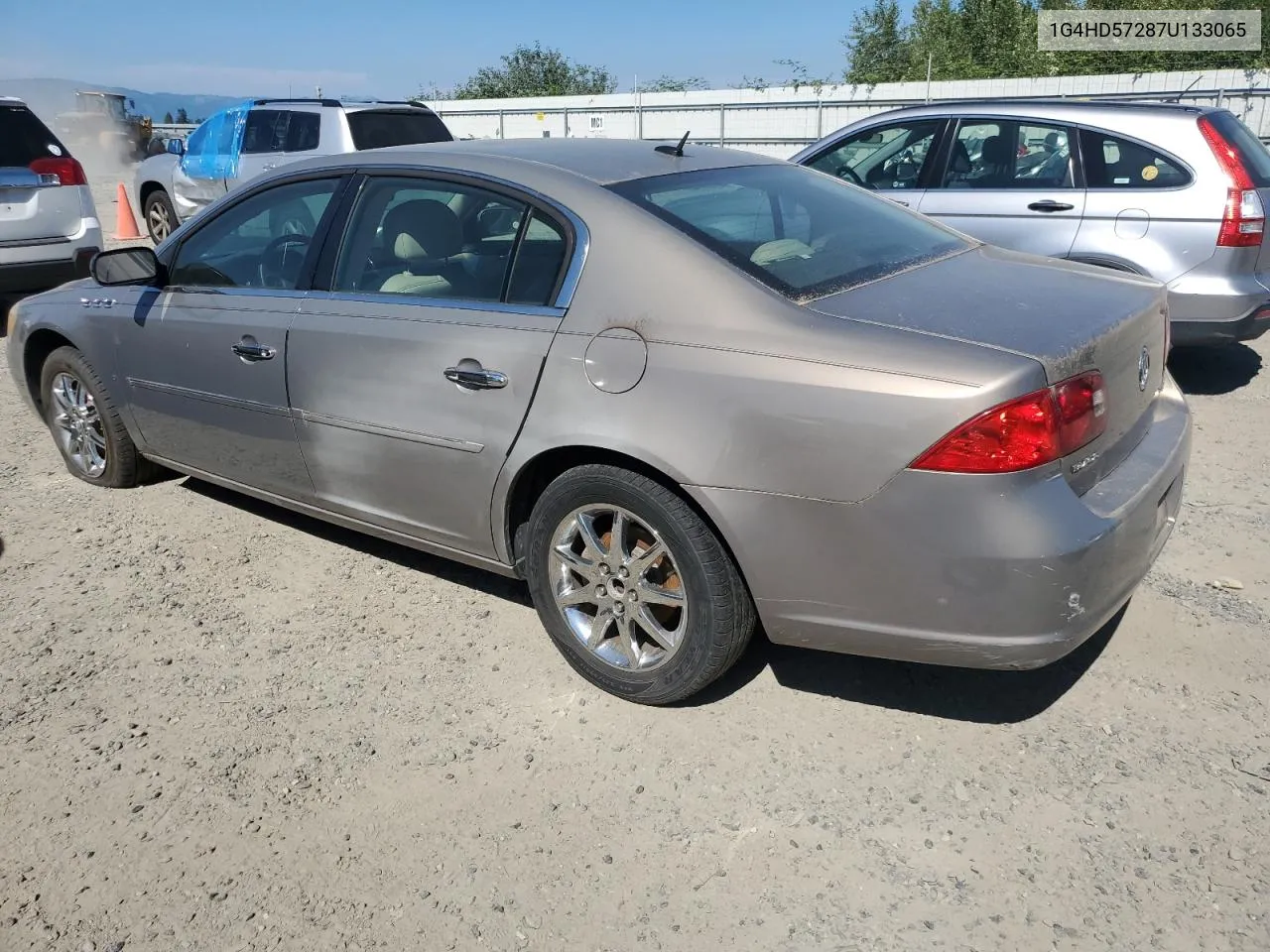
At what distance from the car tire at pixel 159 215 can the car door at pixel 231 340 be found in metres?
9.63

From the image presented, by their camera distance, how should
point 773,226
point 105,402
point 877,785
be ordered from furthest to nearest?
point 105,402 → point 773,226 → point 877,785

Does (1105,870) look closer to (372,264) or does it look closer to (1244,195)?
(372,264)

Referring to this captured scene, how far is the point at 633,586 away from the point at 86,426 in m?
3.27

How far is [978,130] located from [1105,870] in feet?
17.0

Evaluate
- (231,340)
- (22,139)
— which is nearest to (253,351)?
(231,340)

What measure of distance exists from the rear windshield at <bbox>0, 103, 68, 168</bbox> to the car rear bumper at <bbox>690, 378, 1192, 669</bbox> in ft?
26.6

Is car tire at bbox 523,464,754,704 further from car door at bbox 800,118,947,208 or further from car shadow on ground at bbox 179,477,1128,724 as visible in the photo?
car door at bbox 800,118,947,208

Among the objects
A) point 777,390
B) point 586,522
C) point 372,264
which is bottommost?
point 586,522

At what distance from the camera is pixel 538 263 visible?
3.15 m

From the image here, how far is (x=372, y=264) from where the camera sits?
11.8 ft

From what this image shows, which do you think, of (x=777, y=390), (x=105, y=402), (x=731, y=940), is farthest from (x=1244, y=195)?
(x=105, y=402)

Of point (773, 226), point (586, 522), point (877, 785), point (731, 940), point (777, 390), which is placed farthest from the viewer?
point (773, 226)

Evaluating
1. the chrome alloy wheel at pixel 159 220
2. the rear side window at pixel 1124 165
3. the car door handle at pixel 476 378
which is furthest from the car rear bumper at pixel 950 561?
the chrome alloy wheel at pixel 159 220

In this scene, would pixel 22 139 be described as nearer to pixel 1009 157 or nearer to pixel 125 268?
pixel 125 268
